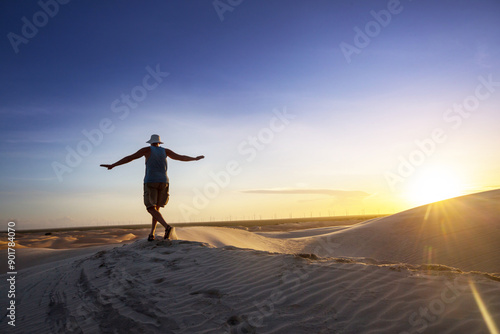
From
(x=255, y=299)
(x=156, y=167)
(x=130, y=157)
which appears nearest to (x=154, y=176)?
(x=156, y=167)

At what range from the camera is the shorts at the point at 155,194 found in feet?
22.2

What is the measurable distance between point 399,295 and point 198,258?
3.36 m

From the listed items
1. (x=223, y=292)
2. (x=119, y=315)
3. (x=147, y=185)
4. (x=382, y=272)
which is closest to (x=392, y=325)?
(x=382, y=272)

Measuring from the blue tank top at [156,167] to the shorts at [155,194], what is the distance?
0.38 feet

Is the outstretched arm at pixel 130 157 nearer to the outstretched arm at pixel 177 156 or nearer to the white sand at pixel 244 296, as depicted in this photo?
the outstretched arm at pixel 177 156

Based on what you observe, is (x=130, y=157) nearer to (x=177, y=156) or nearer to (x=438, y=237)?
Answer: (x=177, y=156)

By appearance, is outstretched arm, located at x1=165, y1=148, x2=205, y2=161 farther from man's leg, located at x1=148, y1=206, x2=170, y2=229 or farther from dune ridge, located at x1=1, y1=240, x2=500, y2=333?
dune ridge, located at x1=1, y1=240, x2=500, y2=333

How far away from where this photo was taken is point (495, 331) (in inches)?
93.2

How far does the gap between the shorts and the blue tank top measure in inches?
4.6

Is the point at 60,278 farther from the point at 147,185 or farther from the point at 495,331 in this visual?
the point at 495,331

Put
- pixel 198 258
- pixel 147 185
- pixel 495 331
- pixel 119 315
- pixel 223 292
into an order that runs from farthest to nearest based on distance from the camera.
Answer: pixel 147 185 < pixel 198 258 < pixel 223 292 < pixel 119 315 < pixel 495 331

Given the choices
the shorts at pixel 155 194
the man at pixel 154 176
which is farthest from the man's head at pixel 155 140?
the shorts at pixel 155 194


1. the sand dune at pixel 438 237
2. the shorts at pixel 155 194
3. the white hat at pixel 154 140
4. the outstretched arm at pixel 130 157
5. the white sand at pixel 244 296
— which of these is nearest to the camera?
the white sand at pixel 244 296

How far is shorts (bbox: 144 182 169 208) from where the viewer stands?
22.2ft
